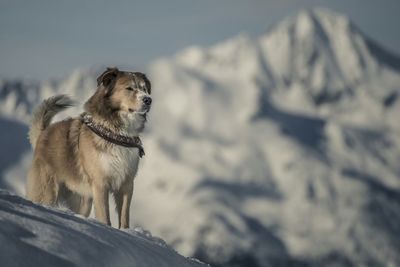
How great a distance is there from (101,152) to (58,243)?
21.4 feet

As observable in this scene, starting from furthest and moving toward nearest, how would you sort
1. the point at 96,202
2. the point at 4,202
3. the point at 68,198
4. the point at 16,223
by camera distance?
the point at 68,198, the point at 96,202, the point at 4,202, the point at 16,223

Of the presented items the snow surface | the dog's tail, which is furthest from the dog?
the snow surface

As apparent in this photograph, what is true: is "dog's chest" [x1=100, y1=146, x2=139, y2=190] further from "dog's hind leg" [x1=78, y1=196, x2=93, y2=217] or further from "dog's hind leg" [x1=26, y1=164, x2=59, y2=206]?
"dog's hind leg" [x1=26, y1=164, x2=59, y2=206]

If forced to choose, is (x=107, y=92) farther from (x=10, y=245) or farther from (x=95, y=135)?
(x=10, y=245)

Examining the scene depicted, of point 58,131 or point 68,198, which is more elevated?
point 58,131

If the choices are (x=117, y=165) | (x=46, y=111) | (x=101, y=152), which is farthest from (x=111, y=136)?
(x=46, y=111)

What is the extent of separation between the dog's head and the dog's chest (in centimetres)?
65

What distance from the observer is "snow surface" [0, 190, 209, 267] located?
843 cm

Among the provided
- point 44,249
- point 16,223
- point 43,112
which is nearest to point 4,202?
point 16,223

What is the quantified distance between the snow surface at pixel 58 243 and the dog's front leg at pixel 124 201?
4.03 meters

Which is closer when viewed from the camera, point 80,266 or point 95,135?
point 80,266

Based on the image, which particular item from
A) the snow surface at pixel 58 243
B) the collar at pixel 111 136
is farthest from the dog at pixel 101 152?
the snow surface at pixel 58 243

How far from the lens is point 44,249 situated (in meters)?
8.73

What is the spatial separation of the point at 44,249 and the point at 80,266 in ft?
1.58
